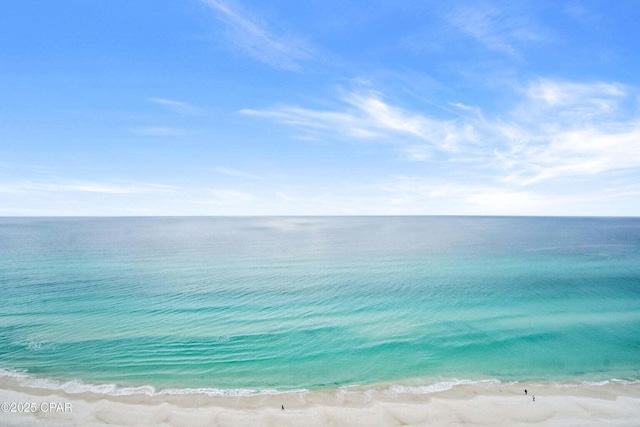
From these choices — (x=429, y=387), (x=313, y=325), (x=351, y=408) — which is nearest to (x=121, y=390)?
(x=351, y=408)

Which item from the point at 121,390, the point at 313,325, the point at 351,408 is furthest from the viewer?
the point at 313,325

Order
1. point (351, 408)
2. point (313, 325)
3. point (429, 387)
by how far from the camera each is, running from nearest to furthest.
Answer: point (351, 408) → point (429, 387) → point (313, 325)

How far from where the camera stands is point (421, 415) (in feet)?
64.2

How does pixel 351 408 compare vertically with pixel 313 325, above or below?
below

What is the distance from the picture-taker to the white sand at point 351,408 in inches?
742

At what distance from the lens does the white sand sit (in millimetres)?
18844

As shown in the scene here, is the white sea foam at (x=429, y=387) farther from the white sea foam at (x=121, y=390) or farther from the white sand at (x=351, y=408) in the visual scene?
the white sea foam at (x=121, y=390)

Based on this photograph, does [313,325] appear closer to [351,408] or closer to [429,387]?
[351,408]

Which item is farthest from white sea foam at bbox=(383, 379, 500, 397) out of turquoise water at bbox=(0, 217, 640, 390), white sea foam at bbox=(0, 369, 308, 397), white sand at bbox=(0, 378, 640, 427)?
white sea foam at bbox=(0, 369, 308, 397)

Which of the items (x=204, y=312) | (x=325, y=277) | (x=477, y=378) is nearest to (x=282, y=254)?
(x=325, y=277)

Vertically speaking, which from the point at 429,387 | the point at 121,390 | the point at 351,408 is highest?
the point at 429,387

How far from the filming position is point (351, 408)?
20.3 metres

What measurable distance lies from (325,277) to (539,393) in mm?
36579

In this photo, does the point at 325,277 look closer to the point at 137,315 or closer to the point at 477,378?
the point at 137,315
